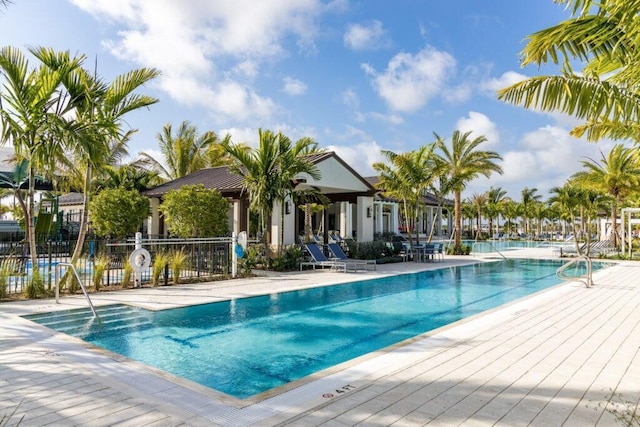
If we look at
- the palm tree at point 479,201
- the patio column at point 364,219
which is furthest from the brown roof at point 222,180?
the palm tree at point 479,201

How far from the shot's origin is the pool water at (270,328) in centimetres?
600

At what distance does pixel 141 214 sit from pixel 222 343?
11982 millimetres

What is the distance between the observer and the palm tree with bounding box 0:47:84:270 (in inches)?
353

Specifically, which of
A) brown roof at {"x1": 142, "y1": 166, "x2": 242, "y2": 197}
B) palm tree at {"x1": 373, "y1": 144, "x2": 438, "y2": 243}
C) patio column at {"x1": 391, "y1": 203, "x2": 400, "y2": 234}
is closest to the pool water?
brown roof at {"x1": 142, "y1": 166, "x2": 242, "y2": 197}

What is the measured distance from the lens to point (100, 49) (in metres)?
10.5

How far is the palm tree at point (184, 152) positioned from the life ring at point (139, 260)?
67.7 ft

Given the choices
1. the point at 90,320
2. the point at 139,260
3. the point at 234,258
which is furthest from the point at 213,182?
the point at 90,320

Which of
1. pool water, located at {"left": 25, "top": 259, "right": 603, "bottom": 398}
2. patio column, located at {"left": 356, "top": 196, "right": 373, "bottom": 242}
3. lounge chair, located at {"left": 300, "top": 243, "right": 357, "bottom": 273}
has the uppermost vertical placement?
patio column, located at {"left": 356, "top": 196, "right": 373, "bottom": 242}

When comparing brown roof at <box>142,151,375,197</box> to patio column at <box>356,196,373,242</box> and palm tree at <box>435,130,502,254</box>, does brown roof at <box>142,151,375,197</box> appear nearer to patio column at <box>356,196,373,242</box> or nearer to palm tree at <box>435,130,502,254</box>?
patio column at <box>356,196,373,242</box>

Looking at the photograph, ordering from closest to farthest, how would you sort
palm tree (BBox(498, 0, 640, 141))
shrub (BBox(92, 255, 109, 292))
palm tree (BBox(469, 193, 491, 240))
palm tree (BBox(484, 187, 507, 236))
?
palm tree (BBox(498, 0, 640, 141))
shrub (BBox(92, 255, 109, 292))
palm tree (BBox(469, 193, 491, 240))
palm tree (BBox(484, 187, 507, 236))

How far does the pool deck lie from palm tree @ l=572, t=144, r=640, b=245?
77.7 ft

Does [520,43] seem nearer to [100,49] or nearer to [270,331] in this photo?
[270,331]

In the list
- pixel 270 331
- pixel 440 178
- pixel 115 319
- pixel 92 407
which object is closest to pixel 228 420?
pixel 92 407

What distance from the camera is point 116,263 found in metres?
13.2
